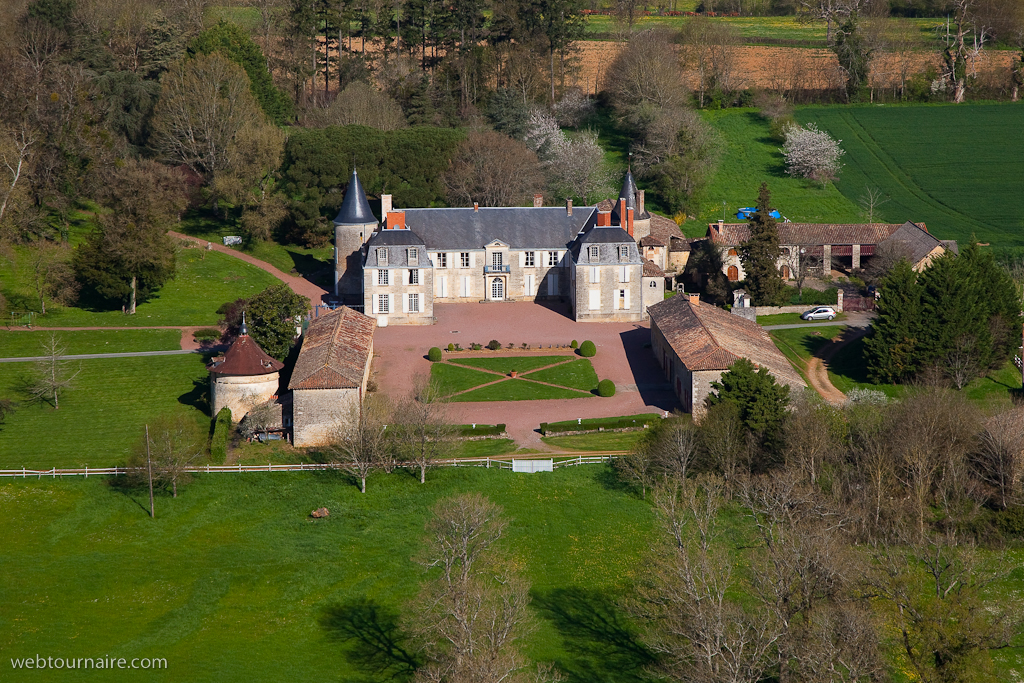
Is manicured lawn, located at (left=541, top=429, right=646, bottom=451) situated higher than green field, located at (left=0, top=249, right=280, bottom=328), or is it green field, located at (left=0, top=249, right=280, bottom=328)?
green field, located at (left=0, top=249, right=280, bottom=328)

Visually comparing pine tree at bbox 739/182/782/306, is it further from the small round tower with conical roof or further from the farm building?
the small round tower with conical roof

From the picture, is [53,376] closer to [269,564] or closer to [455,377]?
[455,377]

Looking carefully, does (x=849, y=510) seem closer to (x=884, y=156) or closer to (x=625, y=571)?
(x=625, y=571)

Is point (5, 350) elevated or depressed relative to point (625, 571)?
elevated

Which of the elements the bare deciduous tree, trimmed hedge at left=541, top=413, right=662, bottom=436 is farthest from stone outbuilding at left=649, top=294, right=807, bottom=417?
the bare deciduous tree

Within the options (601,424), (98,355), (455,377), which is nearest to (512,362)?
(455,377)

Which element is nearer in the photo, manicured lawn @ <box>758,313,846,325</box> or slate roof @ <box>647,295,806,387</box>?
slate roof @ <box>647,295,806,387</box>

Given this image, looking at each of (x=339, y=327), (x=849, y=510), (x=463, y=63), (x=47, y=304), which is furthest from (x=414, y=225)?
(x=849, y=510)
